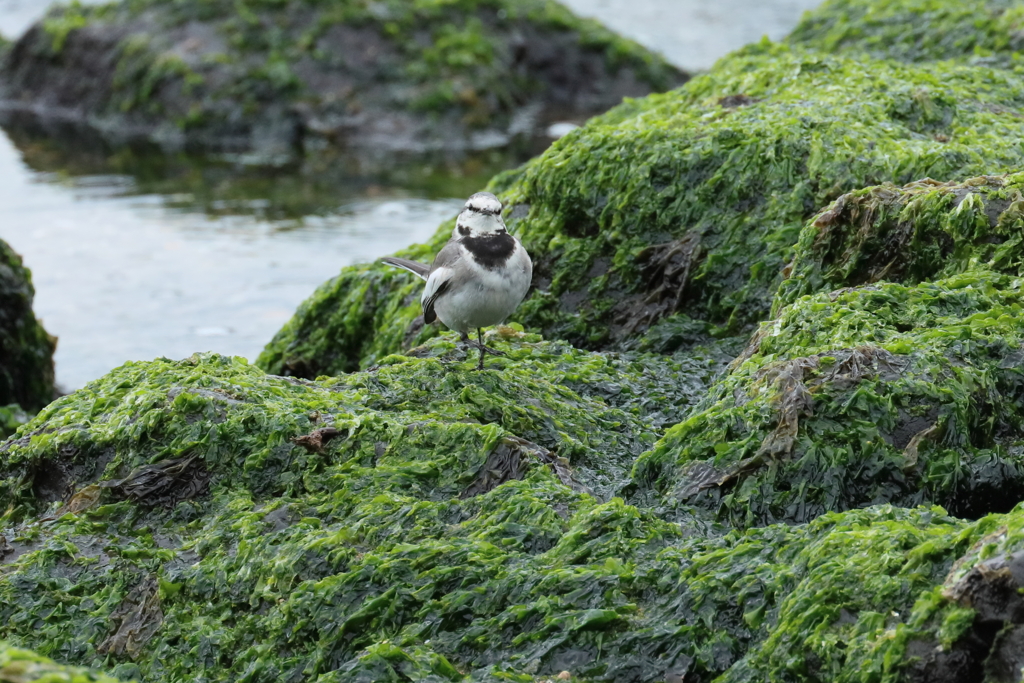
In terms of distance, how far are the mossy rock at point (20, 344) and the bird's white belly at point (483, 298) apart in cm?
403

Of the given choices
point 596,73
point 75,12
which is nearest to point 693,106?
point 596,73

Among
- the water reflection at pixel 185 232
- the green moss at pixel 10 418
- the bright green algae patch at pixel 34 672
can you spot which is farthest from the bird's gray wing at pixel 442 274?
the water reflection at pixel 185 232

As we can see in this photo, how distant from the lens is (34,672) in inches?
117

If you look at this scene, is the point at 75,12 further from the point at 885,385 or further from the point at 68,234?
Answer: the point at 885,385

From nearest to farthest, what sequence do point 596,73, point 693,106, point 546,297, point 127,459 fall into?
point 127,459 < point 546,297 < point 693,106 < point 596,73

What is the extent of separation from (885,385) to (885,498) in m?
0.44

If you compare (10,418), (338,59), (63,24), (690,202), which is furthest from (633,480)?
(63,24)

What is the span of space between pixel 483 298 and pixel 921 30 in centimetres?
586

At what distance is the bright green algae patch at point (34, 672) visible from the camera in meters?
2.93

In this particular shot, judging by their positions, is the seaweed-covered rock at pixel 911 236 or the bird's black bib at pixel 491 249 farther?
the bird's black bib at pixel 491 249

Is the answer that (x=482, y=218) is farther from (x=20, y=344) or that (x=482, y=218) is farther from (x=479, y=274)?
(x=20, y=344)

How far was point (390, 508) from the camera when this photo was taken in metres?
4.30

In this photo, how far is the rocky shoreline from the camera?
3594mm

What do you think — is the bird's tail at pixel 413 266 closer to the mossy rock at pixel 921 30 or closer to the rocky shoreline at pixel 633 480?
the rocky shoreline at pixel 633 480
